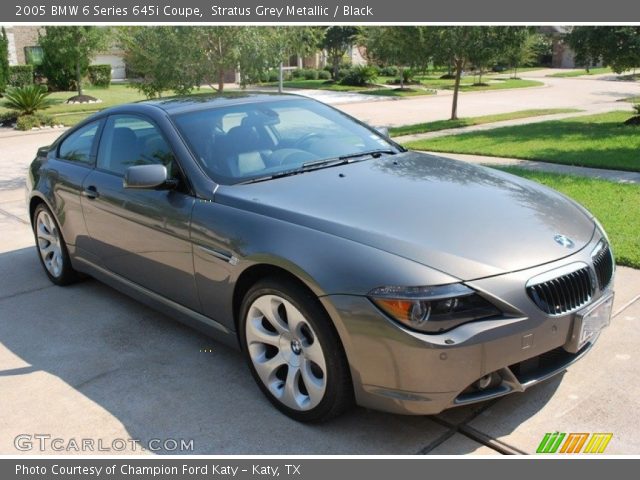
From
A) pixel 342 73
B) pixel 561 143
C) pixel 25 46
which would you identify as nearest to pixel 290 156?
pixel 561 143

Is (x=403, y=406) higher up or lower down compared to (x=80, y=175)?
lower down

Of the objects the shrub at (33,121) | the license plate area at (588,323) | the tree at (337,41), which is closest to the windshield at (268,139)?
the license plate area at (588,323)

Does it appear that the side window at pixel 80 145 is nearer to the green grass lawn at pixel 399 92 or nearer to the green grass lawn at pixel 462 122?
the green grass lawn at pixel 462 122

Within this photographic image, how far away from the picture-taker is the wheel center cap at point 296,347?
3150 mm

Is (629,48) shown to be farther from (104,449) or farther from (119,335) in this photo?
(104,449)

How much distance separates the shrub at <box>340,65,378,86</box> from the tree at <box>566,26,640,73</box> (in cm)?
2248

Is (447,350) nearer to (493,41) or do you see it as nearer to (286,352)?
(286,352)

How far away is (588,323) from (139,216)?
2679mm

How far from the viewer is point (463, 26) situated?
16.3m

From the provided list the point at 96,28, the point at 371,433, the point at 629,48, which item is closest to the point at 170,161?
the point at 371,433

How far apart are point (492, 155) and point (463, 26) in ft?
22.0

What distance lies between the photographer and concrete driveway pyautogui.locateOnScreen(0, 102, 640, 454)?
3.06 meters

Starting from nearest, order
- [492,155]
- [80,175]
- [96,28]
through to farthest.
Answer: [80,175]
[492,155]
[96,28]

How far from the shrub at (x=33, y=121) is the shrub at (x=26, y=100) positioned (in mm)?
312
